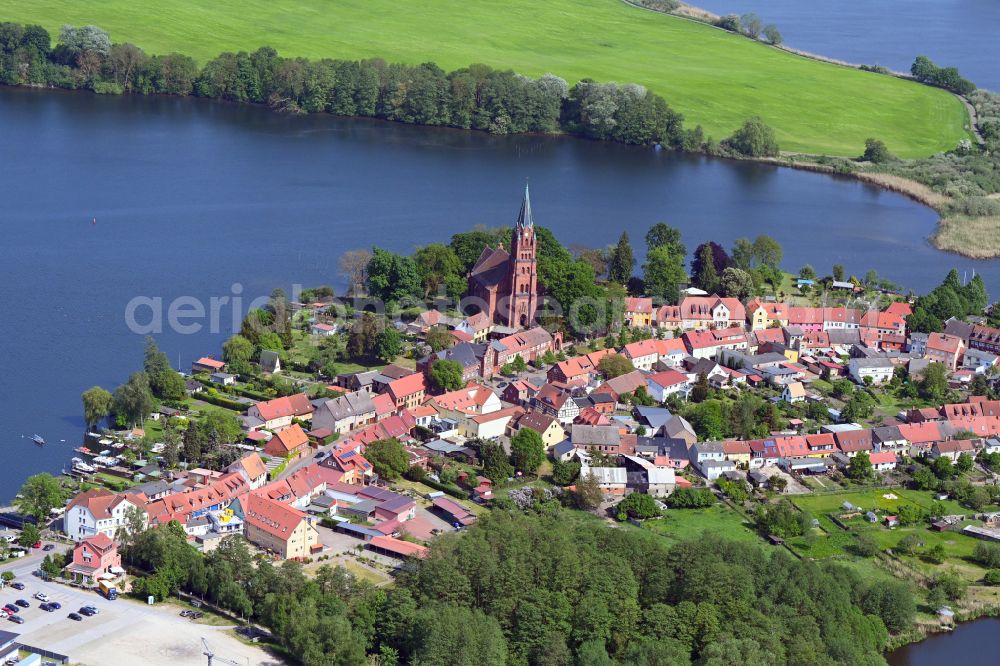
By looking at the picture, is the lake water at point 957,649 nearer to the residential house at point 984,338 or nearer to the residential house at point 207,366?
the residential house at point 984,338

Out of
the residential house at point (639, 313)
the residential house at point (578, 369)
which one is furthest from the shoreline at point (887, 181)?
the residential house at point (578, 369)

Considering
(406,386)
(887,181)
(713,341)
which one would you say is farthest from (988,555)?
(887,181)

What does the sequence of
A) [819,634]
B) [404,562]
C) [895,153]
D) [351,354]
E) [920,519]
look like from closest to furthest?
[819,634]
[404,562]
[920,519]
[351,354]
[895,153]

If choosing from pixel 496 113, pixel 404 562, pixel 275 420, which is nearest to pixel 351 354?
pixel 275 420

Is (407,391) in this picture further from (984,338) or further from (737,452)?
(984,338)

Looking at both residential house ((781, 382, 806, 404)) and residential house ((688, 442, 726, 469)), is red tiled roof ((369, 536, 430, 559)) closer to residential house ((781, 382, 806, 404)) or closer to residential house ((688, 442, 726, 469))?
residential house ((688, 442, 726, 469))

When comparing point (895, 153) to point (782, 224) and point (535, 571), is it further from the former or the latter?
point (535, 571)
